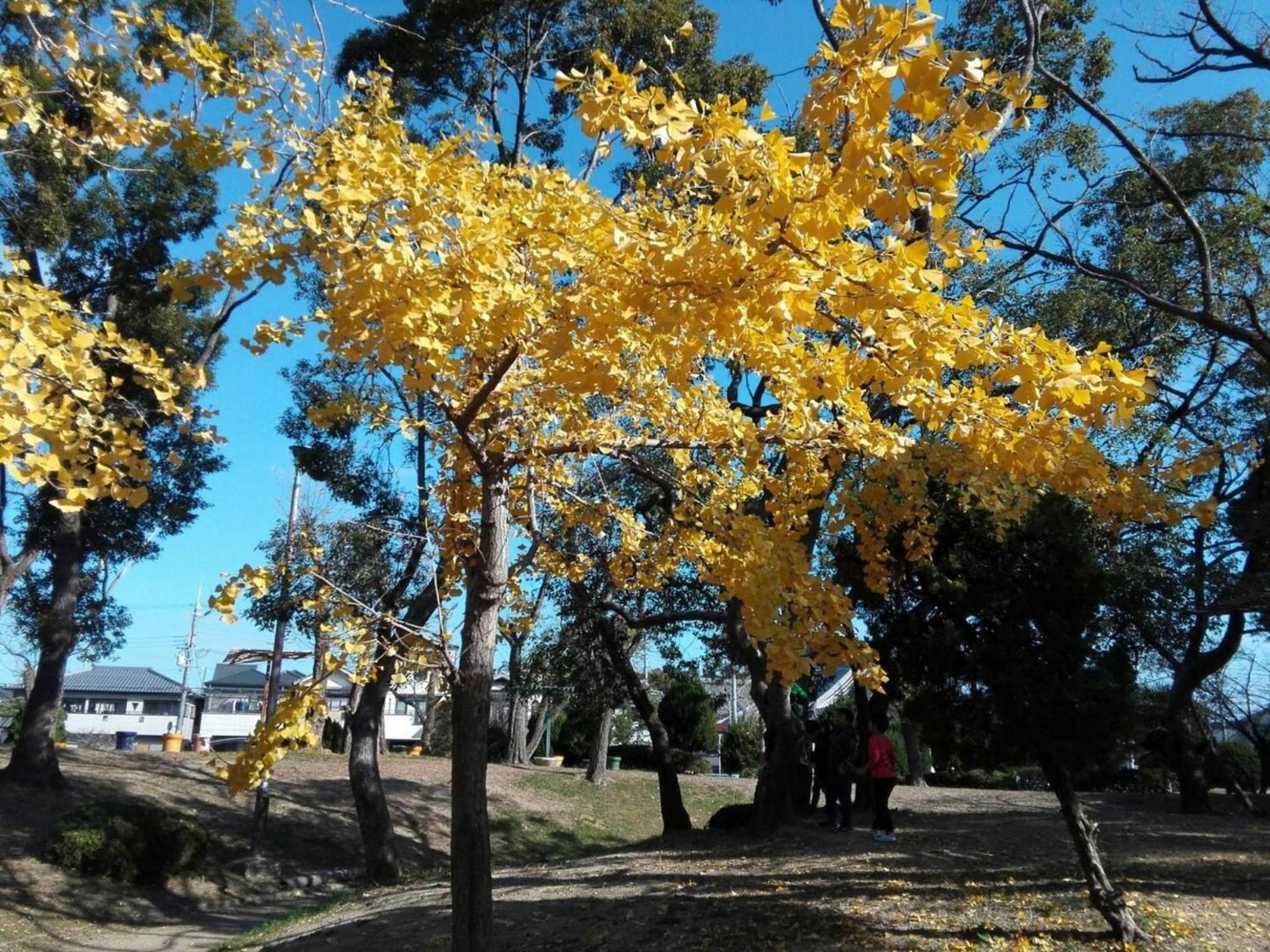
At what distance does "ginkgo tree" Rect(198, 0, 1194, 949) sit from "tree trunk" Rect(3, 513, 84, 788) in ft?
30.8

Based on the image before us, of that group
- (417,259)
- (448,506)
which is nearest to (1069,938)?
(448,506)

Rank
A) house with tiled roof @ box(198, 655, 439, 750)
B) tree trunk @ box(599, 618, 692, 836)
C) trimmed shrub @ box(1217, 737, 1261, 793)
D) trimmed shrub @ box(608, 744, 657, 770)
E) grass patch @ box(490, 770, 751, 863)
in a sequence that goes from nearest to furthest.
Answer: tree trunk @ box(599, 618, 692, 836), grass patch @ box(490, 770, 751, 863), trimmed shrub @ box(1217, 737, 1261, 793), trimmed shrub @ box(608, 744, 657, 770), house with tiled roof @ box(198, 655, 439, 750)

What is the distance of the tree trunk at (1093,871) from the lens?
457 centimetres

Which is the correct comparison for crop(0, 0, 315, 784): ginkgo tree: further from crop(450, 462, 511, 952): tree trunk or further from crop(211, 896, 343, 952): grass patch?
crop(211, 896, 343, 952): grass patch

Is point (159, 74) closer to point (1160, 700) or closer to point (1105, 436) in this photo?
point (1105, 436)

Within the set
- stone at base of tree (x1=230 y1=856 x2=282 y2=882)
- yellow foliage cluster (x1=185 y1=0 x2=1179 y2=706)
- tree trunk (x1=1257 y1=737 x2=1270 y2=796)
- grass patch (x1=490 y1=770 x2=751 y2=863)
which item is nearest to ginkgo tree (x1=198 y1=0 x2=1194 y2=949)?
yellow foliage cluster (x1=185 y1=0 x2=1179 y2=706)

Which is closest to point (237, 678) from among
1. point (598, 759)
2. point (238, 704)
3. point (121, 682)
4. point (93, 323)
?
point (238, 704)

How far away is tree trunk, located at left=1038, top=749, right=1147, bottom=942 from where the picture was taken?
457cm

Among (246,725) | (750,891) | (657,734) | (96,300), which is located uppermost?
(96,300)

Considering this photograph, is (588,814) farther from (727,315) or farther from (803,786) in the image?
(727,315)

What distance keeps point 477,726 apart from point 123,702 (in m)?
56.0

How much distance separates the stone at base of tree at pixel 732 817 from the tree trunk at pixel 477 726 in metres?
6.74

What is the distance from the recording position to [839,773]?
28.8ft

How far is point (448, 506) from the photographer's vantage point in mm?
5438
